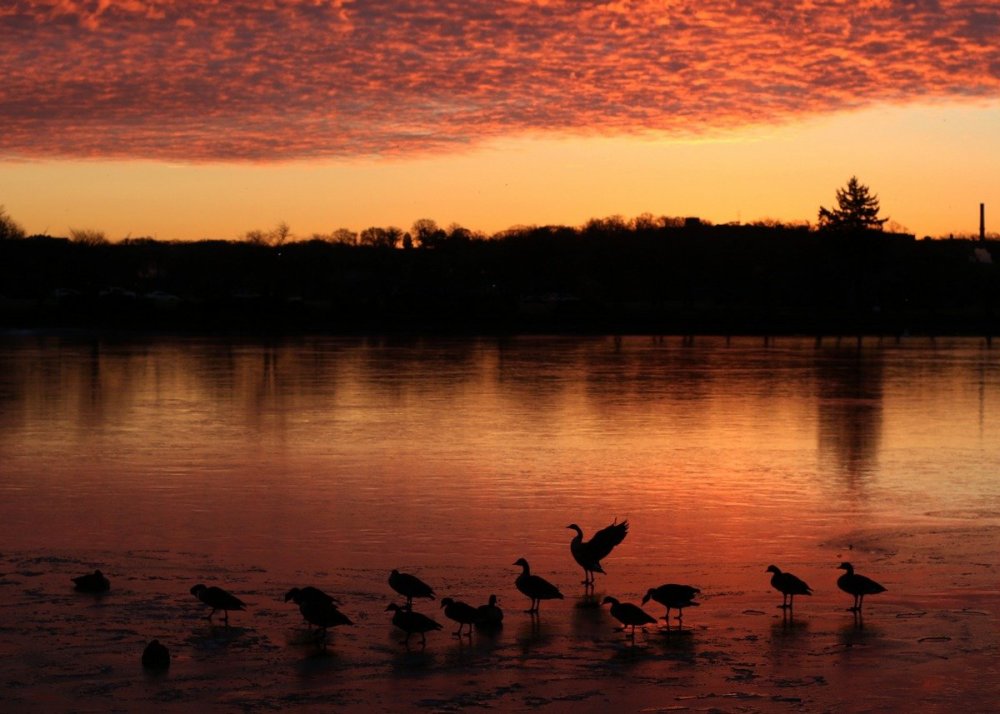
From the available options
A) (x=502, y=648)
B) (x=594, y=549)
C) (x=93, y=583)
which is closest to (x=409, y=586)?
(x=502, y=648)

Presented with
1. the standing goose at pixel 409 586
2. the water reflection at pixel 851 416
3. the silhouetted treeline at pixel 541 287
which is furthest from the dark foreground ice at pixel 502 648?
the silhouetted treeline at pixel 541 287

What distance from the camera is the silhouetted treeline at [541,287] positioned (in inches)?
4023

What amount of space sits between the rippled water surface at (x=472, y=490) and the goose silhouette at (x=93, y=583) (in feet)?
1.00

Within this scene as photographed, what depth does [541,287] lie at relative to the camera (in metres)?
164

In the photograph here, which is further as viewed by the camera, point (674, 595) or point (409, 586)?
point (409, 586)

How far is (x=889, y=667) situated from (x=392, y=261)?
587 feet

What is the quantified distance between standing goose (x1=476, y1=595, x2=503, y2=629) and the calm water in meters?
2.48

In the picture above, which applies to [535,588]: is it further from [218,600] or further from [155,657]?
[155,657]

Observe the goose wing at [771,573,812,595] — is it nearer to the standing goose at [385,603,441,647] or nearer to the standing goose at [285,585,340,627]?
Result: the standing goose at [385,603,441,647]

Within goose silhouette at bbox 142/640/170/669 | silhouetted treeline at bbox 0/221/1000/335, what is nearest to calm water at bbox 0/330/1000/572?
goose silhouette at bbox 142/640/170/669

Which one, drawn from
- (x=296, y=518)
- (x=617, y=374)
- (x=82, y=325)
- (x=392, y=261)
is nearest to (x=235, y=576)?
(x=296, y=518)

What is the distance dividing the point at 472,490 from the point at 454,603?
7.49 meters

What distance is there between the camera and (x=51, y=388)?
36.4 m

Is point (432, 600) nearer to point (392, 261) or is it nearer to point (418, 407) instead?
point (418, 407)
